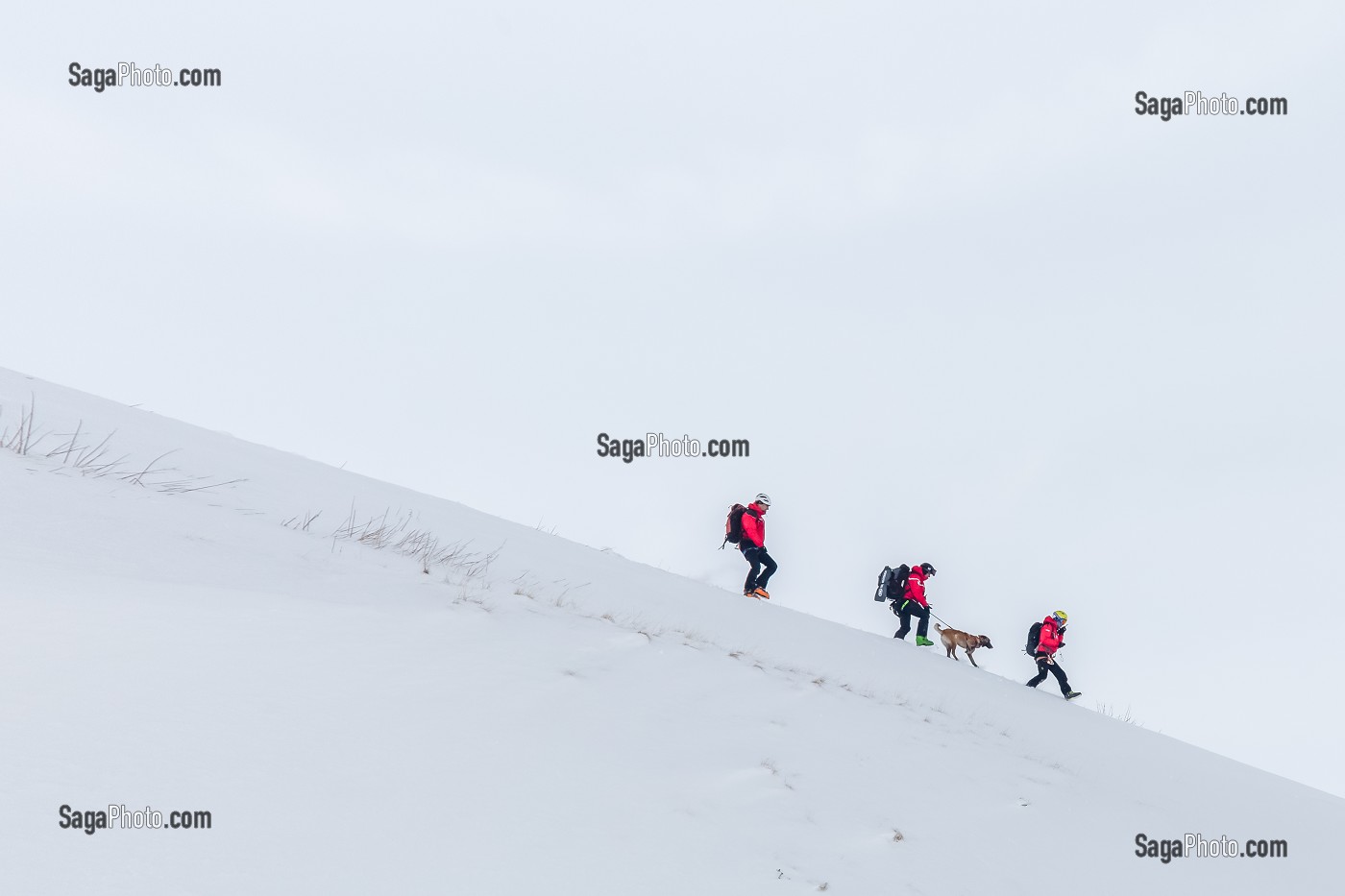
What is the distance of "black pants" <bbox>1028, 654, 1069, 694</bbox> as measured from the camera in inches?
523

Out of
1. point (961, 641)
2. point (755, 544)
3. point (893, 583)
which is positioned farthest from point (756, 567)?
point (961, 641)

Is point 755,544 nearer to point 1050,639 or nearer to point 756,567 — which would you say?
point 756,567

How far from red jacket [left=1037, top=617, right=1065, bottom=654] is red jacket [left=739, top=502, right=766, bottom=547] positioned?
4639 millimetres

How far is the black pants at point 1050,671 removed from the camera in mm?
13273

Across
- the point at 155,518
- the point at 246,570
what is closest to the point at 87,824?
the point at 246,570

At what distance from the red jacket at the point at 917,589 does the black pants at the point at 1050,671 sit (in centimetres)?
188

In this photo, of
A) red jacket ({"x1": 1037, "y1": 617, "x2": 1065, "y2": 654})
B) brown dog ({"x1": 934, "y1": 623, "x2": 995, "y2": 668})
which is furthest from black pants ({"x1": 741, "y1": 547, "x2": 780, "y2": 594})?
red jacket ({"x1": 1037, "y1": 617, "x2": 1065, "y2": 654})

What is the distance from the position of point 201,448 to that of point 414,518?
259cm

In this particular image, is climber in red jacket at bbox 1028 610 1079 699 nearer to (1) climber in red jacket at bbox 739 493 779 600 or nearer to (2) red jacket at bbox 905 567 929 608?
(2) red jacket at bbox 905 567 929 608

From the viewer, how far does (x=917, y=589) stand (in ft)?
46.0

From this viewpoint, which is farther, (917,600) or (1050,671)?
(917,600)

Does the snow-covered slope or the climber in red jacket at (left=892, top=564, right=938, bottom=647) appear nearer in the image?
the snow-covered slope

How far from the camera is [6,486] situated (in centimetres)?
552

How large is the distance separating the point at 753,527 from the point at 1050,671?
17.2 feet
